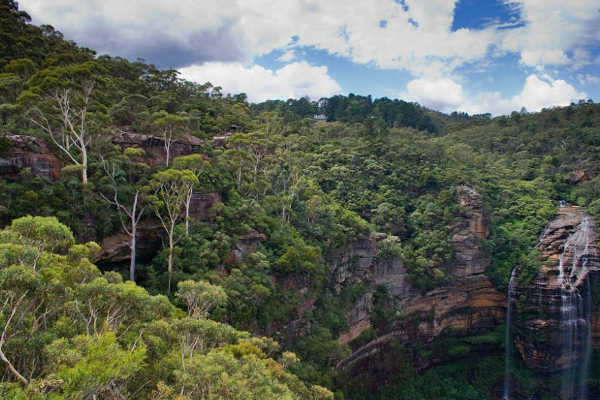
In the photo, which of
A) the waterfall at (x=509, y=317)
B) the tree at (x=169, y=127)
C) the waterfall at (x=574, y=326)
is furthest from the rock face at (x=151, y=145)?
the waterfall at (x=574, y=326)

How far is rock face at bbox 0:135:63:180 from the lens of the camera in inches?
508

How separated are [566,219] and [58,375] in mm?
37580

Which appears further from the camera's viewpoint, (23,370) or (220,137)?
(220,137)

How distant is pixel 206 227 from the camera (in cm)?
1720

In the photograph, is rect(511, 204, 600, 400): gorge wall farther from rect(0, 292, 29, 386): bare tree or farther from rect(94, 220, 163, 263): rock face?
rect(0, 292, 29, 386): bare tree

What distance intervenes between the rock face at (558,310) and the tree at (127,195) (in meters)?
28.2

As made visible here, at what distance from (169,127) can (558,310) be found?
30115 millimetres

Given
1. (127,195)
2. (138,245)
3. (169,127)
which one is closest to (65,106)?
(127,195)

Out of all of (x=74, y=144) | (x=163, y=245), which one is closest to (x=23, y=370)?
(x=163, y=245)

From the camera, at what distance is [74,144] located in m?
16.1

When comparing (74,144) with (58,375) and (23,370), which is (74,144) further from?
(58,375)

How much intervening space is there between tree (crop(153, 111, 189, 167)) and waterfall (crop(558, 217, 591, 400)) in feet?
95.3

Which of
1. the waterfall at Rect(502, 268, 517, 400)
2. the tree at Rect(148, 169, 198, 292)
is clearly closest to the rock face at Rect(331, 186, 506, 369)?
the waterfall at Rect(502, 268, 517, 400)

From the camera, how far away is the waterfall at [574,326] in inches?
1045
